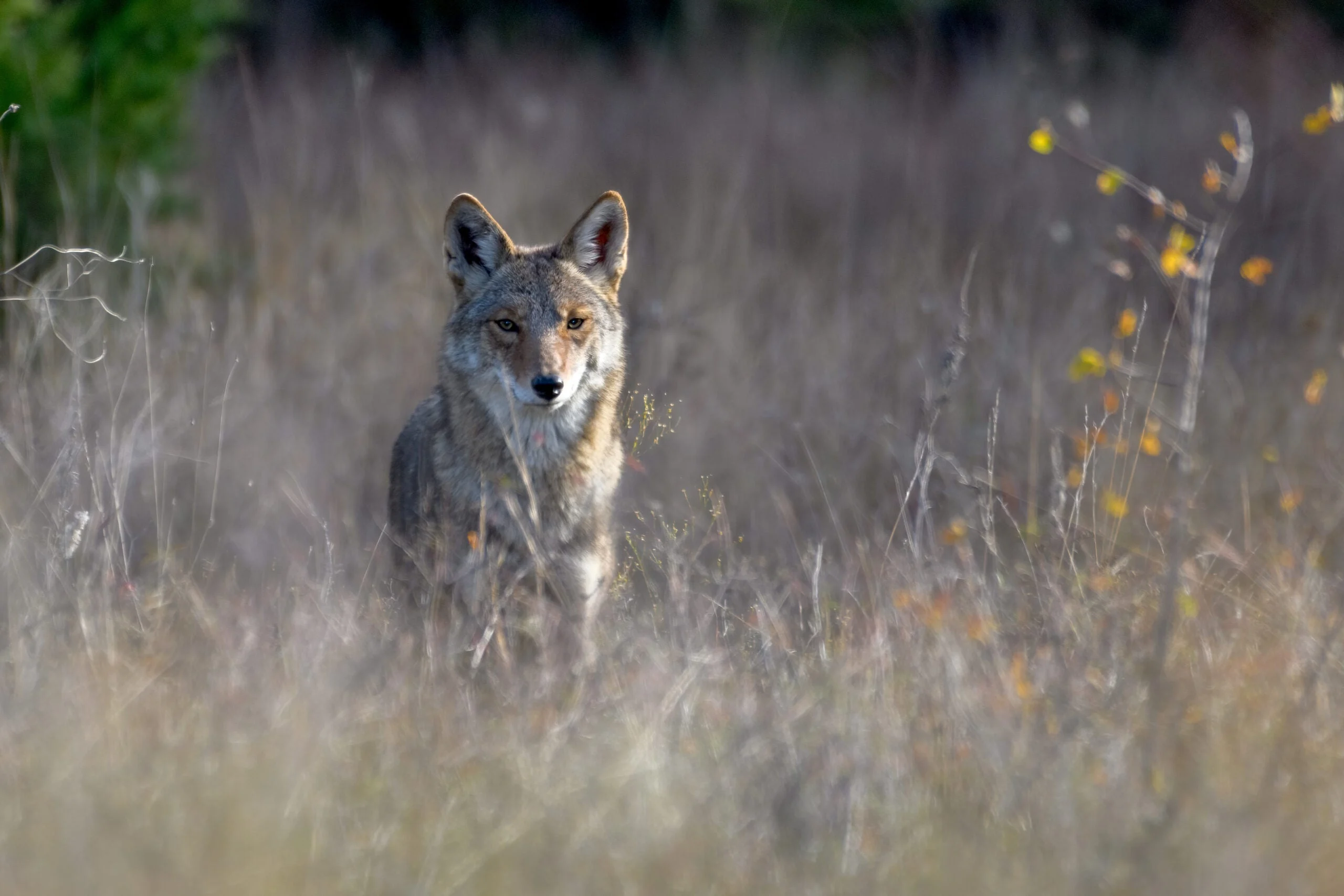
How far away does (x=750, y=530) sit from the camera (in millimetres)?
6852

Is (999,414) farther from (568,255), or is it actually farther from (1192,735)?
(1192,735)

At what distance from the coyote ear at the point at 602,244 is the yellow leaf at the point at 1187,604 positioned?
8.93 ft

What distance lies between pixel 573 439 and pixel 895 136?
26.3ft

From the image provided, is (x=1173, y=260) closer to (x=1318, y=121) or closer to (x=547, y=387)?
(x=1318, y=121)

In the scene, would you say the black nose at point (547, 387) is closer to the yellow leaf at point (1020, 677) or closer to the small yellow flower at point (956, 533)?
the small yellow flower at point (956, 533)

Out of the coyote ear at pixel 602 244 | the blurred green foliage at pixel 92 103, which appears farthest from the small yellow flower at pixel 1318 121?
the blurred green foliage at pixel 92 103

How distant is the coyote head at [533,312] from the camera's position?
5.31m

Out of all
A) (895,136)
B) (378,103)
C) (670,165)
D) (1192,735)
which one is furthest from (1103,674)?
(378,103)

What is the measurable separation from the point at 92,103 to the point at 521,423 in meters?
4.39

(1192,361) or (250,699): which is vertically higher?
(1192,361)

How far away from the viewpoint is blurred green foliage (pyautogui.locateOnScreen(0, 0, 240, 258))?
7316 mm

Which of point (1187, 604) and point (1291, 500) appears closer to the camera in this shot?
point (1187, 604)

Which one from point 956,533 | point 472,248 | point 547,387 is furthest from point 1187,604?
point 472,248

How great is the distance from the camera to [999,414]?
7.24m
